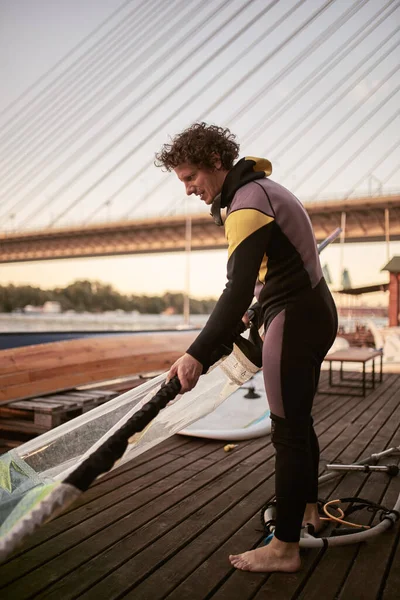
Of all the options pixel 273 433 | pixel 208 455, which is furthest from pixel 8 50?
pixel 273 433

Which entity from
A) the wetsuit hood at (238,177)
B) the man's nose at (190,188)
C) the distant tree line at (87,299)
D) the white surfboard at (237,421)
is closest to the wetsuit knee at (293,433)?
the wetsuit hood at (238,177)

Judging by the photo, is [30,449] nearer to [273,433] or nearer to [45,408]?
[273,433]

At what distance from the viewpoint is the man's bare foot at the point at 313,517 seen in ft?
7.93

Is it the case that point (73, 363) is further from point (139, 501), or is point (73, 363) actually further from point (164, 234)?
point (164, 234)

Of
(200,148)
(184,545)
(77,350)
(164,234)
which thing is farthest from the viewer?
(164,234)

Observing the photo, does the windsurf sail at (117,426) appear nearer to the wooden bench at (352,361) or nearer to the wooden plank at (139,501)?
the wooden plank at (139,501)

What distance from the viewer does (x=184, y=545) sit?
230cm

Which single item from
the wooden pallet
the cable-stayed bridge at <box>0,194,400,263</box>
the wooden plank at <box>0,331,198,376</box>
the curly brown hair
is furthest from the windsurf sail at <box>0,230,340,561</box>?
the cable-stayed bridge at <box>0,194,400,263</box>

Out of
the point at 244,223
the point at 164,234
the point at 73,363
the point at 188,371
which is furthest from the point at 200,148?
the point at 164,234

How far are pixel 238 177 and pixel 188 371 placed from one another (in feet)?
2.48

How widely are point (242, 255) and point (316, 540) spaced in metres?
1.30

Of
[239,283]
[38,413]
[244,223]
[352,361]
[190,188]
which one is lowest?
[38,413]

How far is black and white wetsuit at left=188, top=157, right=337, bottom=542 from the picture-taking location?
1868mm

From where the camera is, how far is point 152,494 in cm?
300
